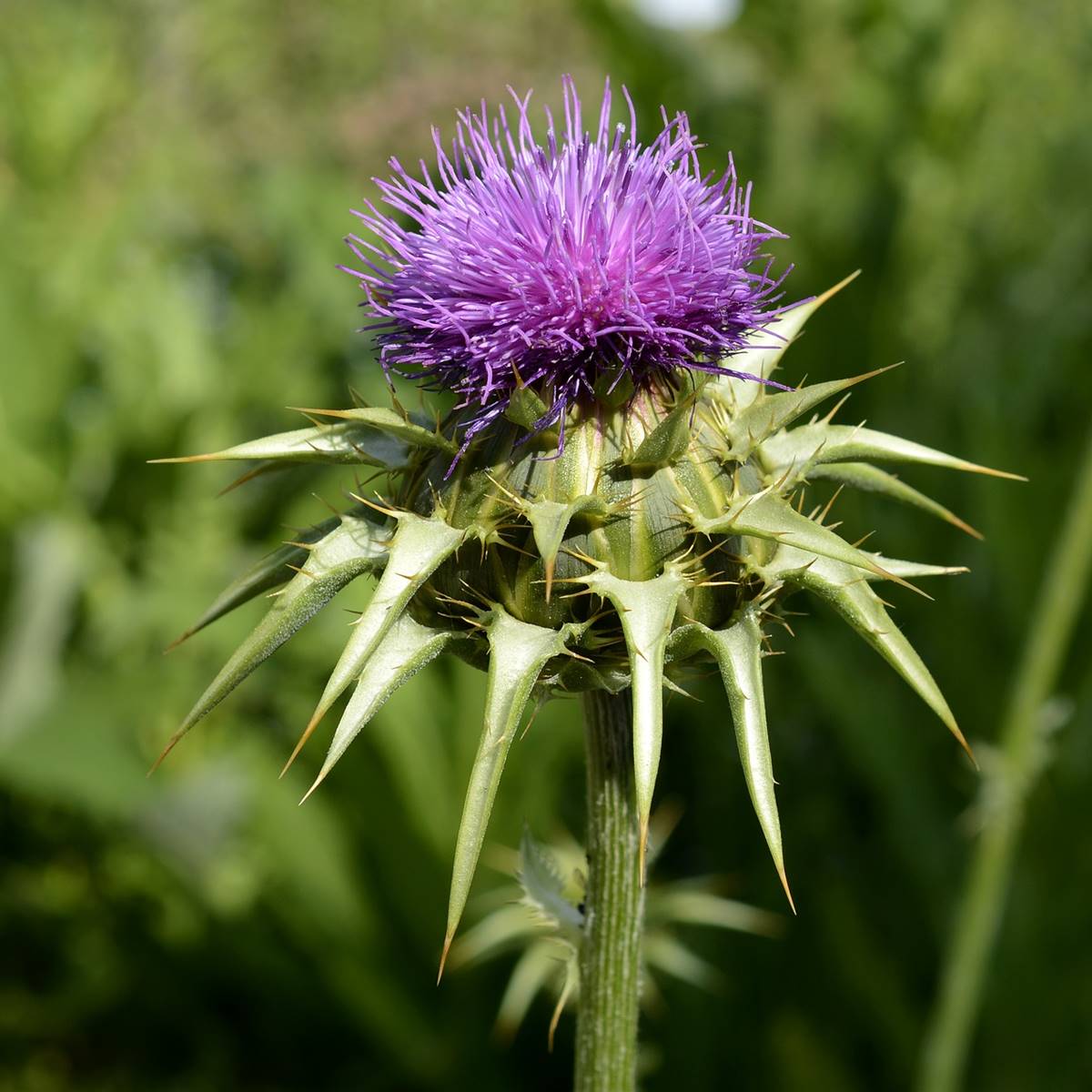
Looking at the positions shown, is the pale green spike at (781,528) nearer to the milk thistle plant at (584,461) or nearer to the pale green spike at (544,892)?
the milk thistle plant at (584,461)

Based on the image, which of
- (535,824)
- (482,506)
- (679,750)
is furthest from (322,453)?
(679,750)

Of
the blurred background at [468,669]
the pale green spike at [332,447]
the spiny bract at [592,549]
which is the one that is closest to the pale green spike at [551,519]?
the spiny bract at [592,549]

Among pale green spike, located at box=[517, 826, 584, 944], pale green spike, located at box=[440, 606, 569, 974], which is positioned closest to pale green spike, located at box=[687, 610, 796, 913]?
pale green spike, located at box=[440, 606, 569, 974]

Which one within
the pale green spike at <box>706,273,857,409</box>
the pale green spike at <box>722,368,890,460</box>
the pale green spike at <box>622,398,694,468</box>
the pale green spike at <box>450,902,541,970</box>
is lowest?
the pale green spike at <box>450,902,541,970</box>

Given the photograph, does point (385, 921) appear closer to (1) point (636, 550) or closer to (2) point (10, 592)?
(2) point (10, 592)

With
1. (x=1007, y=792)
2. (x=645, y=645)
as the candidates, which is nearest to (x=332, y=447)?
(x=645, y=645)

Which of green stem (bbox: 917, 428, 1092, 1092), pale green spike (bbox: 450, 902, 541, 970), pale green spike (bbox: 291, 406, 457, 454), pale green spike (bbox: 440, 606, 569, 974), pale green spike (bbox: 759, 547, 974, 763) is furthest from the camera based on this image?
green stem (bbox: 917, 428, 1092, 1092)

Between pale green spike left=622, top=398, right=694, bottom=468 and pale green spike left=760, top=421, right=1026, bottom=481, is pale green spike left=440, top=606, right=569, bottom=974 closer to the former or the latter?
pale green spike left=622, top=398, right=694, bottom=468
